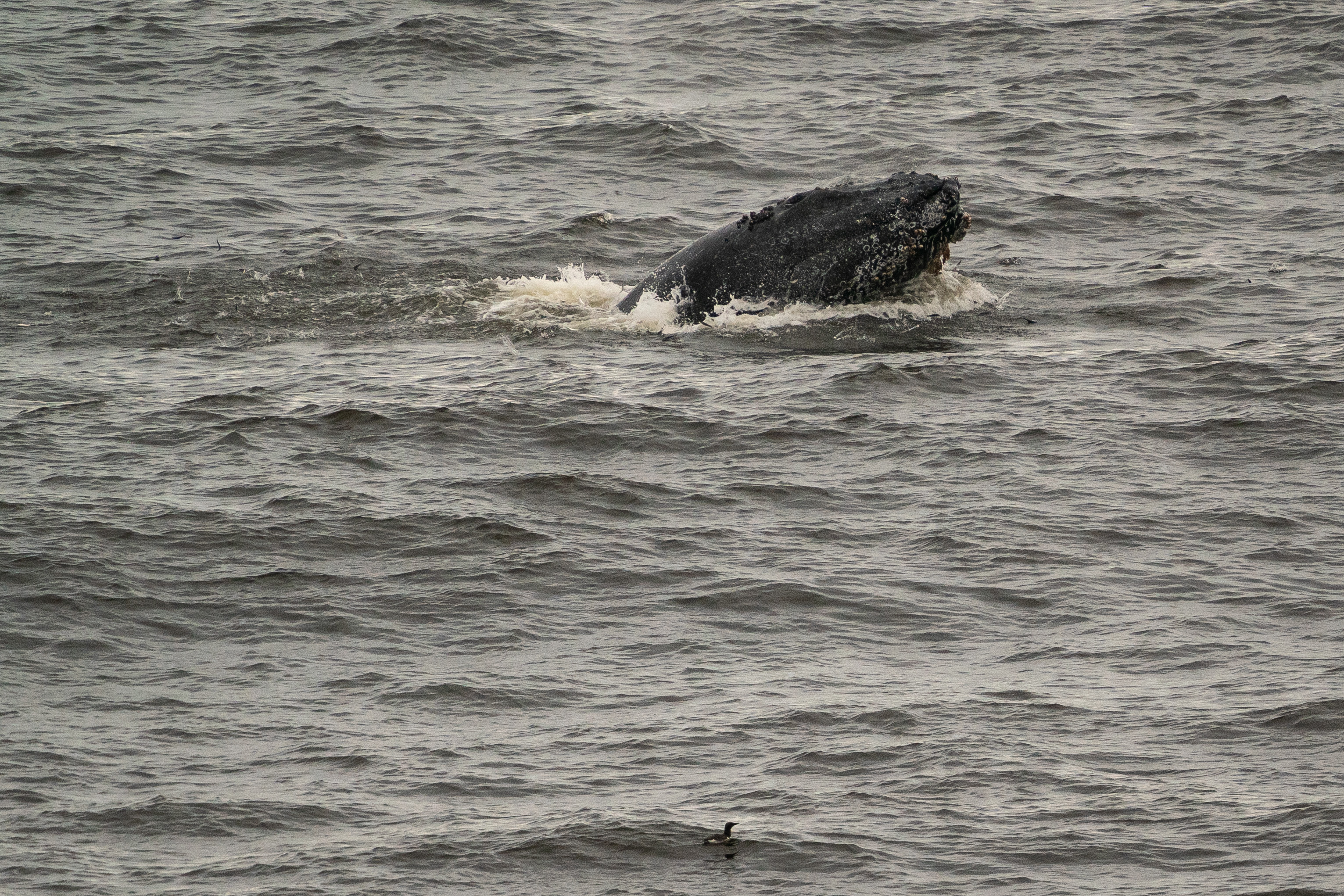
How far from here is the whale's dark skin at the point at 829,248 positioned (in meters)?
15.7

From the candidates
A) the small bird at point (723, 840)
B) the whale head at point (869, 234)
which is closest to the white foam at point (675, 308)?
the whale head at point (869, 234)

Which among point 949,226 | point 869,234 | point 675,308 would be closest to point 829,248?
point 869,234

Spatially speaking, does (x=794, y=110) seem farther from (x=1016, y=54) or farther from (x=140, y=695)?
(x=140, y=695)

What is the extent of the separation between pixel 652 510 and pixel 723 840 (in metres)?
4.36

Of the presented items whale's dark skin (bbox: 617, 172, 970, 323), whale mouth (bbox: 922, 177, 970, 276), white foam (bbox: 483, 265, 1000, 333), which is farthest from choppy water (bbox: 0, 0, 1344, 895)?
whale mouth (bbox: 922, 177, 970, 276)

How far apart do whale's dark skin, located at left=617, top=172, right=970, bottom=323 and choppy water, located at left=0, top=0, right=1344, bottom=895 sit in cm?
28

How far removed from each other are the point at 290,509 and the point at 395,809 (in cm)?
400

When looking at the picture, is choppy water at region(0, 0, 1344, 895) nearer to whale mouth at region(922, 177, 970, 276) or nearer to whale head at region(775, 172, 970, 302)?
whale head at region(775, 172, 970, 302)

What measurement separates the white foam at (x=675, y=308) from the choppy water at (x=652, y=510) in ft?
0.18

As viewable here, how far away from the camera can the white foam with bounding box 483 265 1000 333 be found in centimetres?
1584

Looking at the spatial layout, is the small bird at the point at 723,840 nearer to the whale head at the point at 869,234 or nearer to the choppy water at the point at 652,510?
the choppy water at the point at 652,510

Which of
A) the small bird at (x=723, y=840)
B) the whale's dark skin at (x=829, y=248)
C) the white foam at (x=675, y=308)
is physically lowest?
the small bird at (x=723, y=840)

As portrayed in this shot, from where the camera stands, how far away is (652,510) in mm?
12031

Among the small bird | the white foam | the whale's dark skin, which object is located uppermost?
the whale's dark skin
